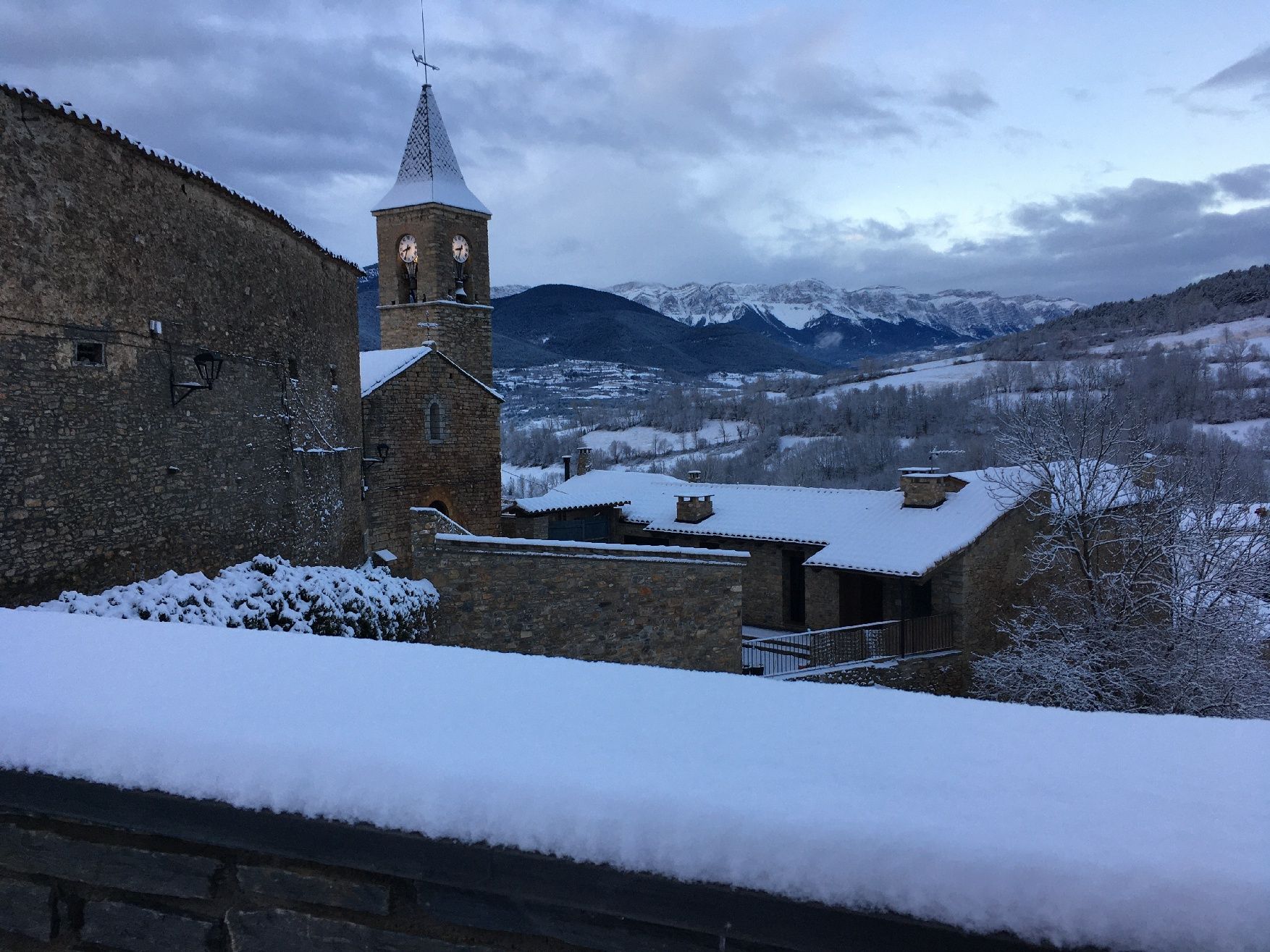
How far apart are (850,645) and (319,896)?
15.8 meters

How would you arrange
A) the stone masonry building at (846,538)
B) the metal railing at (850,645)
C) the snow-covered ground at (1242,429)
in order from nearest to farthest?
the metal railing at (850,645) → the stone masonry building at (846,538) → the snow-covered ground at (1242,429)

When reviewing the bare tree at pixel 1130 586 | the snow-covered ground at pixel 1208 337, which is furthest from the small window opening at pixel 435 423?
the snow-covered ground at pixel 1208 337

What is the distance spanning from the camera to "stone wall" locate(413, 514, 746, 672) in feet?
39.5

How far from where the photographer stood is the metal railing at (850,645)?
16.3 m

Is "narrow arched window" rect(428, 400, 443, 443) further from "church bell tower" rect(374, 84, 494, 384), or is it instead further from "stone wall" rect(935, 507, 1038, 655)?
"stone wall" rect(935, 507, 1038, 655)

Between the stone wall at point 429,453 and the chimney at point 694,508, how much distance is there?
5.22 metres

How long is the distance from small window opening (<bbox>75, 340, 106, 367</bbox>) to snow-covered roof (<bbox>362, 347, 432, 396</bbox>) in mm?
8027

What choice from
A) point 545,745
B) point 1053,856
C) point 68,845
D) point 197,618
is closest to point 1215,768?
point 1053,856

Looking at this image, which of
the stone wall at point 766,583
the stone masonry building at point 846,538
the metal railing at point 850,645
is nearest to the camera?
the metal railing at point 850,645

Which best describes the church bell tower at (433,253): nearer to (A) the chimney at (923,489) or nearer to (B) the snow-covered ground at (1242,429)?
(A) the chimney at (923,489)

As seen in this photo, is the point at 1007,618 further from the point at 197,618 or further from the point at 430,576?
the point at 197,618

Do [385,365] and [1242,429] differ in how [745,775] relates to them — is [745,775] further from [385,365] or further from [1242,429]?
[1242,429]

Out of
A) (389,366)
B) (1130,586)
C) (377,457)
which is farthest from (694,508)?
(1130,586)

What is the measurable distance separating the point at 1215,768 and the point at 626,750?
4.17 ft
